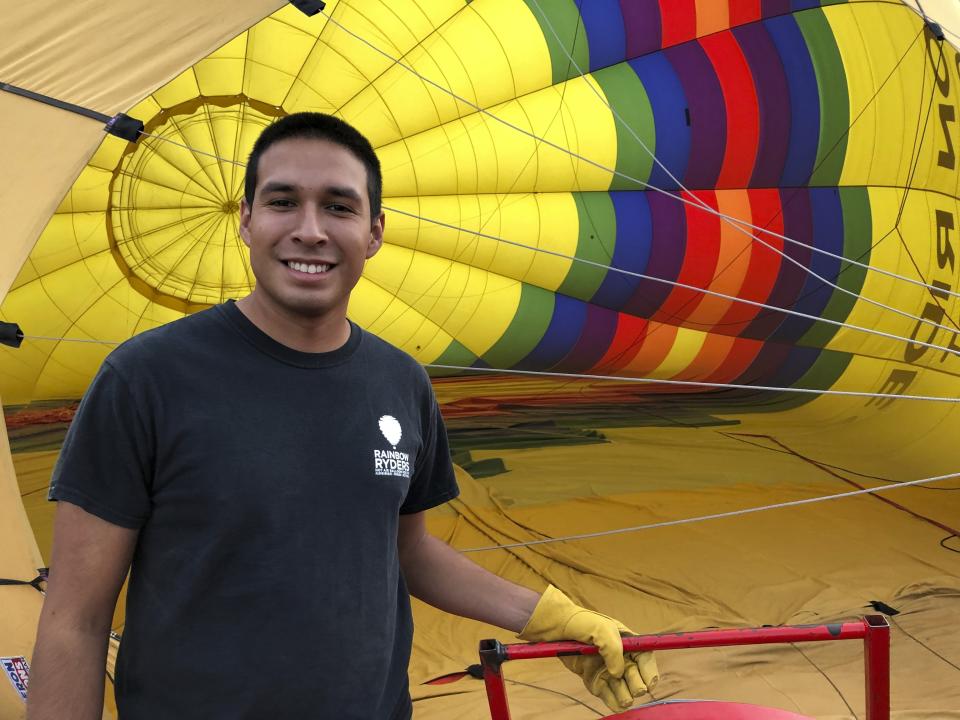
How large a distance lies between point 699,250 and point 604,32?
2.75 ft

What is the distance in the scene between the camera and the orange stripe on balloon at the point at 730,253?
3667mm

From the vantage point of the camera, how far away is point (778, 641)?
1113 millimetres

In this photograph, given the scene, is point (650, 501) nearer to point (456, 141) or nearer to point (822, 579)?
point (822, 579)

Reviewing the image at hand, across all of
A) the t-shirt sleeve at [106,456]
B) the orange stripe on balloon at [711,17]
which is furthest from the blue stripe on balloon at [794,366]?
the t-shirt sleeve at [106,456]

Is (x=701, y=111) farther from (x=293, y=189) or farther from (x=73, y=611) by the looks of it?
(x=73, y=611)

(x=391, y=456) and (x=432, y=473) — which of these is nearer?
(x=391, y=456)

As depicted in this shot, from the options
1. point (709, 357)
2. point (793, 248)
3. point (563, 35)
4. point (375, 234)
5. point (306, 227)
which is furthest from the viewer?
point (709, 357)

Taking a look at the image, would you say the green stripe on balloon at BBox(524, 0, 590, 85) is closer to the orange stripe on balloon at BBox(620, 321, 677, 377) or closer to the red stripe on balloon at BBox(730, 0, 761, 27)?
the red stripe on balloon at BBox(730, 0, 761, 27)

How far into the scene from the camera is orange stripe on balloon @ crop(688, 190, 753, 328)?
12.0 feet

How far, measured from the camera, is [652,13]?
11.8 ft

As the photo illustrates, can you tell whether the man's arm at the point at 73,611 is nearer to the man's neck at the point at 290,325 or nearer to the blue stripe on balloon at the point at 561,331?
the man's neck at the point at 290,325

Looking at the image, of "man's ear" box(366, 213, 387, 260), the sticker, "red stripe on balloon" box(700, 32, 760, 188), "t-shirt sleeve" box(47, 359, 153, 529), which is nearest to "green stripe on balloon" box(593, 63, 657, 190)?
"red stripe on balloon" box(700, 32, 760, 188)

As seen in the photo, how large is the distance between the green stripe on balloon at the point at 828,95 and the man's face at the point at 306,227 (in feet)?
9.70

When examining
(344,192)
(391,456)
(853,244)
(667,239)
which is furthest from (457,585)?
(853,244)
